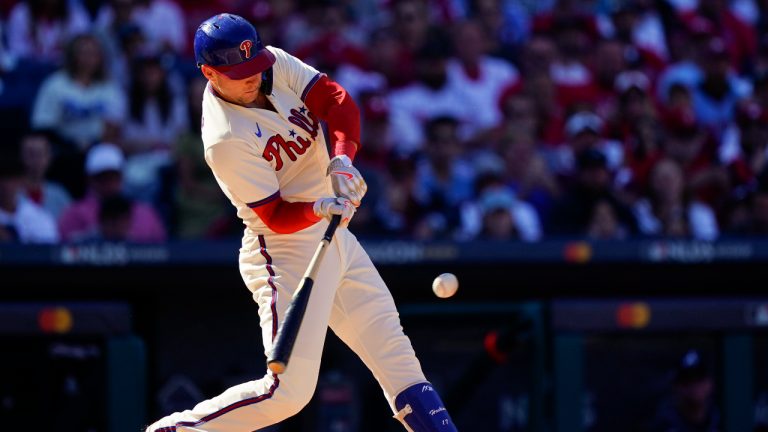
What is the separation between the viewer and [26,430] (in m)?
4.93

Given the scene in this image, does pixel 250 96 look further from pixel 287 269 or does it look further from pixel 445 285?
pixel 445 285

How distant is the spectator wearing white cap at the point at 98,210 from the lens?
18.6 ft

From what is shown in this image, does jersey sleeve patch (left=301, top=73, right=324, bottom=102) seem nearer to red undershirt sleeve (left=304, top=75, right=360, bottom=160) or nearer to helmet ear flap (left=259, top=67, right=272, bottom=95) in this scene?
red undershirt sleeve (left=304, top=75, right=360, bottom=160)

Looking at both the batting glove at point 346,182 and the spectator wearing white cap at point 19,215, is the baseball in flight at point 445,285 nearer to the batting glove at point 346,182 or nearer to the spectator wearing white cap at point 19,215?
the batting glove at point 346,182

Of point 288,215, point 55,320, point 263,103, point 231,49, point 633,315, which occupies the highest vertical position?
point 231,49

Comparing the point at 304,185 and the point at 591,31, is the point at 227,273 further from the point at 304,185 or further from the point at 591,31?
the point at 591,31

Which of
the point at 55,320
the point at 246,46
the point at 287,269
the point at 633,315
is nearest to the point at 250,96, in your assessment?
the point at 246,46

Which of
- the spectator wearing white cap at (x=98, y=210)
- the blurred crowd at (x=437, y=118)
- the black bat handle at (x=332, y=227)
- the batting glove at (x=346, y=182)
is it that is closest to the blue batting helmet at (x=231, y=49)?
the batting glove at (x=346, y=182)

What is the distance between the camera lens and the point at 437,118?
21.6 ft

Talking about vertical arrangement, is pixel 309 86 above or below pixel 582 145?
above

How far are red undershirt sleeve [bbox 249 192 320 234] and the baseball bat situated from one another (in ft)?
0.31

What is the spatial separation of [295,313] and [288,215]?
13.6 inches

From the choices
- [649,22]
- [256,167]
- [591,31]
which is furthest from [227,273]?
[649,22]

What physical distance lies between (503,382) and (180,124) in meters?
2.52
